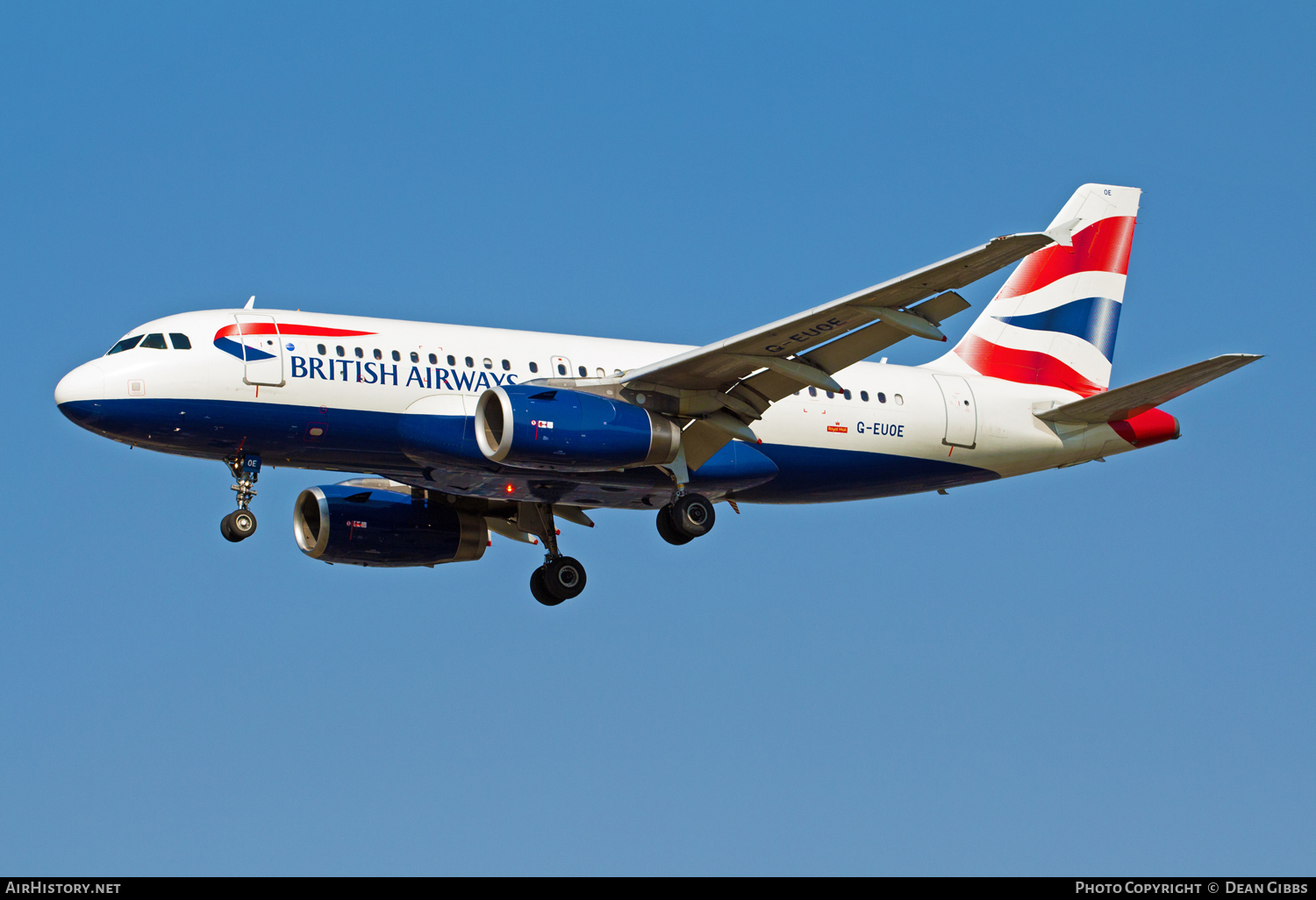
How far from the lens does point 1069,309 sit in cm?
3984

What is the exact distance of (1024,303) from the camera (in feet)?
130

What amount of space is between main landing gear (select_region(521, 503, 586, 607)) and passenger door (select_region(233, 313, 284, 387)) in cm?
750

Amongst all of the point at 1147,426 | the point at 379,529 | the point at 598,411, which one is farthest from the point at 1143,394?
the point at 379,529

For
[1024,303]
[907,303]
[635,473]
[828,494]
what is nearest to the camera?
[907,303]

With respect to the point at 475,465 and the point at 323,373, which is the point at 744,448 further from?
the point at 323,373

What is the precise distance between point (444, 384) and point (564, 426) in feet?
8.76

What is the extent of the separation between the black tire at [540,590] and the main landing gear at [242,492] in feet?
24.3

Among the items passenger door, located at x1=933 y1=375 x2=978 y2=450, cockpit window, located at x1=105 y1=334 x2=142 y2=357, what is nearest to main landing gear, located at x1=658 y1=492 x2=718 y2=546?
passenger door, located at x1=933 y1=375 x2=978 y2=450

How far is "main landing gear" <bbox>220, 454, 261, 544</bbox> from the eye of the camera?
3216 centimetres

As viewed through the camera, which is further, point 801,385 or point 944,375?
point 944,375

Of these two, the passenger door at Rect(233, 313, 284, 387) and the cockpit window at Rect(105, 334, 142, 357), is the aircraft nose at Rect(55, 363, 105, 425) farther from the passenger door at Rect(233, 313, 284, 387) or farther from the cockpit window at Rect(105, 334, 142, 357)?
the passenger door at Rect(233, 313, 284, 387)

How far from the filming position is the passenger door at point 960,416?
120 ft

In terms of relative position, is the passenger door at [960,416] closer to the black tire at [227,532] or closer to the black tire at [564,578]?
the black tire at [564,578]

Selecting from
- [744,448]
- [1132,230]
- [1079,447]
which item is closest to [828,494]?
[744,448]
